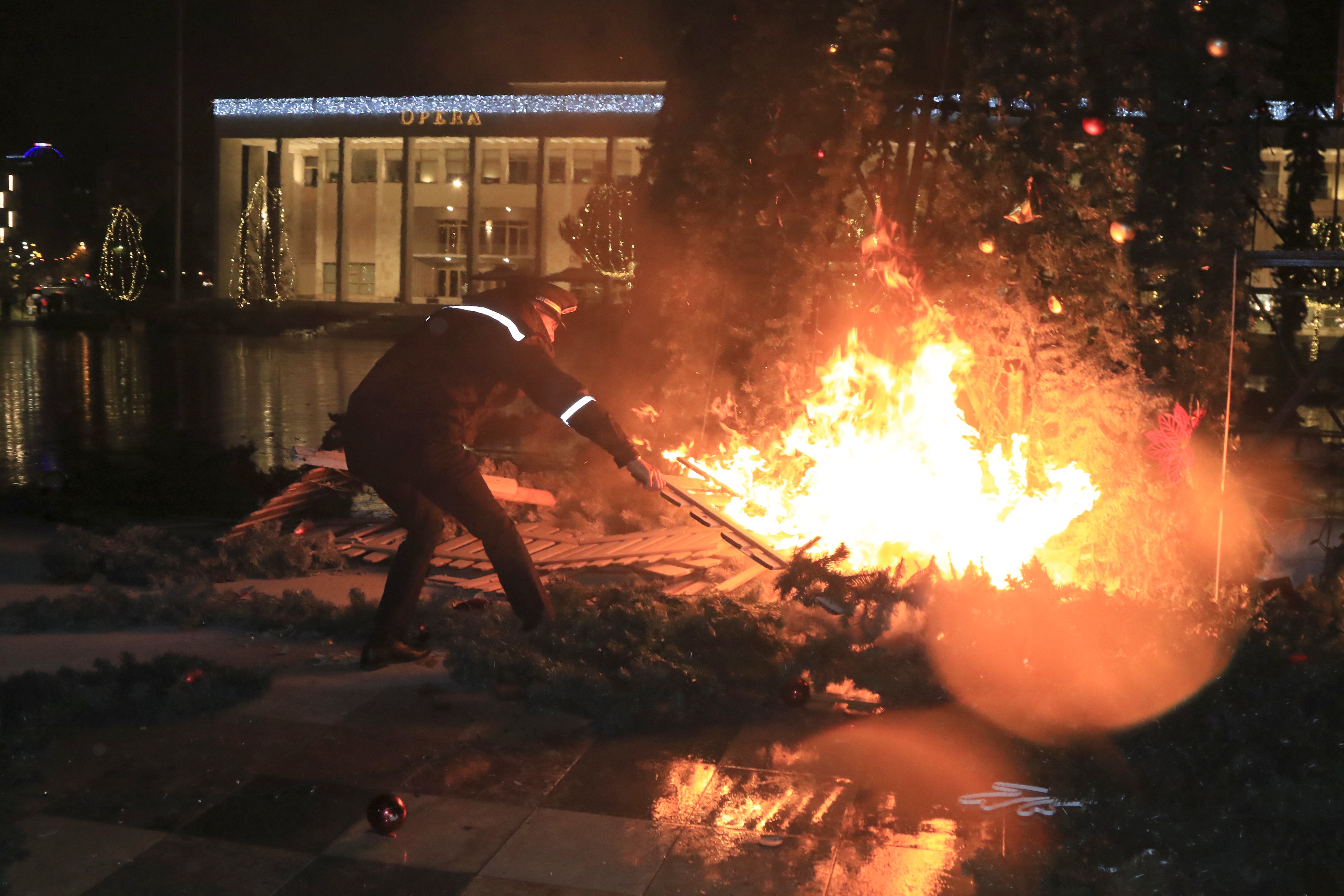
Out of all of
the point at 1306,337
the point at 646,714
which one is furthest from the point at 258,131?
the point at 646,714

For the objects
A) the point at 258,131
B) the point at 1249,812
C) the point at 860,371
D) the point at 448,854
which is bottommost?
the point at 448,854

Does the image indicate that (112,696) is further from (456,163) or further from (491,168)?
(456,163)

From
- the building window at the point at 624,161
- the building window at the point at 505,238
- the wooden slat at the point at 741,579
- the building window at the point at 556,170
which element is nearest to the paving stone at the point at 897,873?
the wooden slat at the point at 741,579

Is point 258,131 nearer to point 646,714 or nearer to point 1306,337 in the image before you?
point 1306,337

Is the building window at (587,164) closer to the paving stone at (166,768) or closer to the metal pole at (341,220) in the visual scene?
the metal pole at (341,220)

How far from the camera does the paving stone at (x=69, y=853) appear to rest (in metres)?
3.21

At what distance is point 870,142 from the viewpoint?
9156mm

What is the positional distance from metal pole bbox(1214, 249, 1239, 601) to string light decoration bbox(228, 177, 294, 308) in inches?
2029

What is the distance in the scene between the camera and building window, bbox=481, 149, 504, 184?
6206 centimetres

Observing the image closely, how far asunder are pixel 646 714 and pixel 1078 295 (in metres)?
4.36

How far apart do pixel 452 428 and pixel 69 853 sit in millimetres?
2352

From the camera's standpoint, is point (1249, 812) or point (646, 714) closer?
point (1249, 812)

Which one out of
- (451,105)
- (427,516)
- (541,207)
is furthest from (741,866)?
(451,105)

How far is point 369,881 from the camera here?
3254 millimetres
